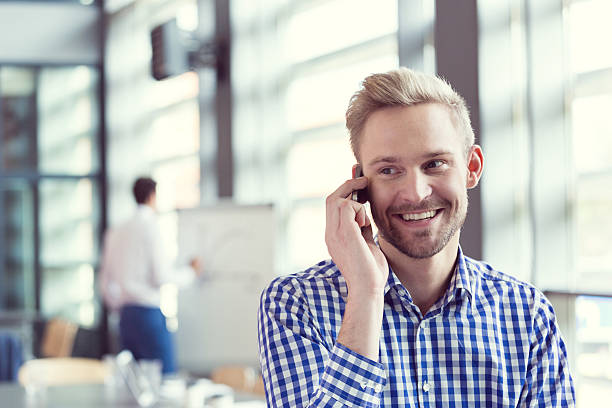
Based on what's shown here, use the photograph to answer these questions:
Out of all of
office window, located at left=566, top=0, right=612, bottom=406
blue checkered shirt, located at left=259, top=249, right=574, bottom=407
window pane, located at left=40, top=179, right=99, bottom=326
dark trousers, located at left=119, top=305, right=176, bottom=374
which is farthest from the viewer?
window pane, located at left=40, top=179, right=99, bottom=326

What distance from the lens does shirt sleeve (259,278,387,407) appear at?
5.21 feet

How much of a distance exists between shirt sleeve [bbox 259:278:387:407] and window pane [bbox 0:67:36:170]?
8.83 meters

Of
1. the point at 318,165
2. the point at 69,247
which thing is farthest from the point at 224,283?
the point at 69,247

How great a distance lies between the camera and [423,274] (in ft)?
6.03

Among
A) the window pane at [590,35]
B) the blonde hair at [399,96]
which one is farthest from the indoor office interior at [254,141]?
the blonde hair at [399,96]

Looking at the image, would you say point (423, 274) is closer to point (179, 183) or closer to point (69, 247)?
point (179, 183)

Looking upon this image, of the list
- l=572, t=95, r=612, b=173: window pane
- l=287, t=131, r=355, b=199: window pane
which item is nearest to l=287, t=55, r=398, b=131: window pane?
l=287, t=131, r=355, b=199: window pane

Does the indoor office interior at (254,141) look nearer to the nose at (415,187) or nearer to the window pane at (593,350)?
the window pane at (593,350)

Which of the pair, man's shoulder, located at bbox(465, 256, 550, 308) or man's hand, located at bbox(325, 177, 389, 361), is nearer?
man's hand, located at bbox(325, 177, 389, 361)

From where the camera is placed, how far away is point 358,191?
186 cm

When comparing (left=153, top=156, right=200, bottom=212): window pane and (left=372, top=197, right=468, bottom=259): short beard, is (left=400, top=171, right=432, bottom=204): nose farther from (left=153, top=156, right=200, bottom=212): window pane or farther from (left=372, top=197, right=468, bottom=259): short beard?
(left=153, top=156, right=200, bottom=212): window pane

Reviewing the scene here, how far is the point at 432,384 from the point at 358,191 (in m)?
0.46

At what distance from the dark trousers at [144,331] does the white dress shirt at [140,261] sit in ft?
0.27

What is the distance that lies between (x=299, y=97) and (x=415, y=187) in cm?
466
